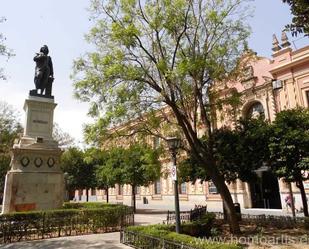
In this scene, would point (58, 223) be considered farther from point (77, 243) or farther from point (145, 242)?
point (145, 242)

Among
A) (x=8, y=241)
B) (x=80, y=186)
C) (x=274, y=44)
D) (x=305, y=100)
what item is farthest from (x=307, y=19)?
(x=80, y=186)

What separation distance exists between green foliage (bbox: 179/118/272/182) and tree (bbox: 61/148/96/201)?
75.0ft

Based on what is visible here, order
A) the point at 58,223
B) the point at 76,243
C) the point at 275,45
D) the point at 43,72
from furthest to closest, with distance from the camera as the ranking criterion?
1. the point at 275,45
2. the point at 43,72
3. the point at 58,223
4. the point at 76,243

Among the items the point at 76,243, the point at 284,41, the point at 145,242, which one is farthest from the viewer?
the point at 284,41

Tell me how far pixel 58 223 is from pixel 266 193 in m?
20.4

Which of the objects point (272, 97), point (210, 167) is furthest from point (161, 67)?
point (272, 97)

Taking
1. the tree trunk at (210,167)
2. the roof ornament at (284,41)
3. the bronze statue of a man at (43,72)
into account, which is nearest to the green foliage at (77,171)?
the bronze statue of a man at (43,72)

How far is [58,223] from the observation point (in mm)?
12812

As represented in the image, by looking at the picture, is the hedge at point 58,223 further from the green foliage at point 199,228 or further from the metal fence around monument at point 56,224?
the green foliage at point 199,228

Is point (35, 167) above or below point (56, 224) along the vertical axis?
above

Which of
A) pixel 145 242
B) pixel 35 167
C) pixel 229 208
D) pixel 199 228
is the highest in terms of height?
pixel 35 167

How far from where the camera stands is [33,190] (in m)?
14.3

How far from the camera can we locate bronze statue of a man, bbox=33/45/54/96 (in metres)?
16.5

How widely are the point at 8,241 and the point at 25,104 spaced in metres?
7.11
